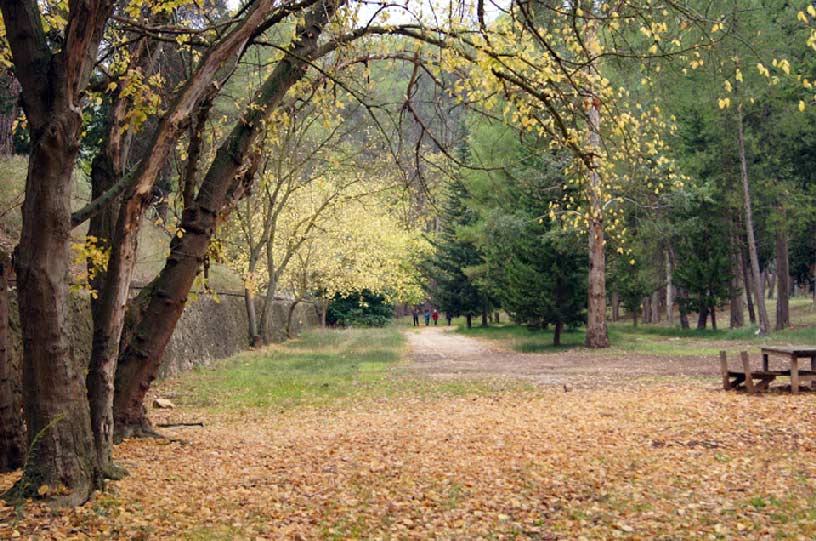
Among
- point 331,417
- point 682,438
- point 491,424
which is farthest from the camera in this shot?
point 331,417

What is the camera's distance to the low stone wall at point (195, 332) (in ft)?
39.1

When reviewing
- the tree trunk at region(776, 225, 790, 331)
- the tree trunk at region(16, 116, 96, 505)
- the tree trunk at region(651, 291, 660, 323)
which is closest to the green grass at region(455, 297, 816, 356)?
the tree trunk at region(776, 225, 790, 331)

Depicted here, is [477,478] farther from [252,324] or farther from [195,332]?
[252,324]

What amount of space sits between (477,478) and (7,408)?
156 inches

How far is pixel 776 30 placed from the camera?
969 inches

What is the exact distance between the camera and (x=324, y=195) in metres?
29.7

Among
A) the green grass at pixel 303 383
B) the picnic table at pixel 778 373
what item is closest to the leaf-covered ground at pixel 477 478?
the picnic table at pixel 778 373

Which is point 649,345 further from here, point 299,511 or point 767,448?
point 299,511

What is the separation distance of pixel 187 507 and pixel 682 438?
5082 mm

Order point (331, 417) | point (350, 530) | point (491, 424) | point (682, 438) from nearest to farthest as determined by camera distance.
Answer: point (350, 530), point (682, 438), point (491, 424), point (331, 417)

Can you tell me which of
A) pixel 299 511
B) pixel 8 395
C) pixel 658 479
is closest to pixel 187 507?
pixel 299 511

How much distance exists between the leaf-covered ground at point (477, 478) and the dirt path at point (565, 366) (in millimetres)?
4965

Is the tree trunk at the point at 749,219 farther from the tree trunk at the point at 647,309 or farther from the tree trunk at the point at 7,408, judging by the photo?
the tree trunk at the point at 7,408

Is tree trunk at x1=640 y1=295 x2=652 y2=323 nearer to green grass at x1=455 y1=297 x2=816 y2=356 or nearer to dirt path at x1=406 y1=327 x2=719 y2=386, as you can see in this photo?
green grass at x1=455 y1=297 x2=816 y2=356
